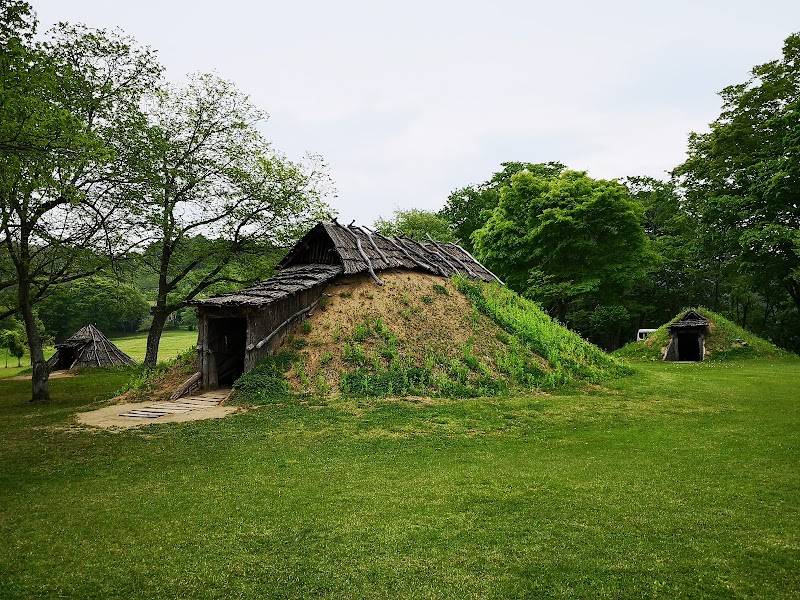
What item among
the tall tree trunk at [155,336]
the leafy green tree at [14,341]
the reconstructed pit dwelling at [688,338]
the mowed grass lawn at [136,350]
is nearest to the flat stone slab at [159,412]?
the tall tree trunk at [155,336]

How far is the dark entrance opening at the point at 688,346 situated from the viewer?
28.6m

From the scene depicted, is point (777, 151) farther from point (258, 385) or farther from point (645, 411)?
point (258, 385)

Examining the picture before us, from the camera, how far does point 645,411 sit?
12.9 m

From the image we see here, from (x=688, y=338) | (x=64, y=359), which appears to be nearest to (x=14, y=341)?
(x=64, y=359)

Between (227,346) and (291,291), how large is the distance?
3.41 metres

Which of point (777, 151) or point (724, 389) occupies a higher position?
point (777, 151)

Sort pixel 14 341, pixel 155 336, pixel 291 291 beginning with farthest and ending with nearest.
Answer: pixel 14 341 → pixel 155 336 → pixel 291 291

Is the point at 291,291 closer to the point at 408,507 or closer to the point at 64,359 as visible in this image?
the point at 408,507

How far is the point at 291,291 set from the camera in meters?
16.4

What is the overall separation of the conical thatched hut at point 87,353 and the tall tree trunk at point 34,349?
1575cm

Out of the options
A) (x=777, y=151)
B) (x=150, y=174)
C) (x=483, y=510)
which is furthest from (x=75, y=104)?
(x=777, y=151)

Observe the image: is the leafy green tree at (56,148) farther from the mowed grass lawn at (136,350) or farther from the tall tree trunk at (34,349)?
the mowed grass lawn at (136,350)

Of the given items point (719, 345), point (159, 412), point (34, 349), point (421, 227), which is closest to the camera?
point (159, 412)

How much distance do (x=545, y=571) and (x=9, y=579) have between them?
4985 millimetres
